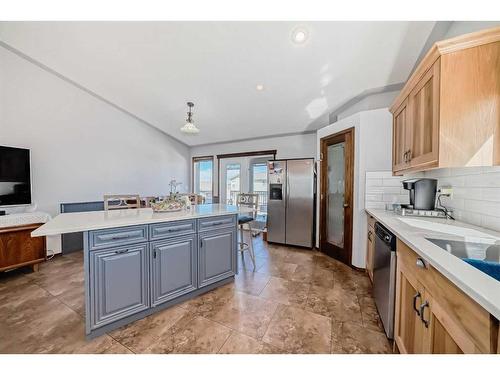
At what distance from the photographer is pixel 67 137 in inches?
132

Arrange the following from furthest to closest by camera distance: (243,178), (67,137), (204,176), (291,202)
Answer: (204,176), (243,178), (291,202), (67,137)

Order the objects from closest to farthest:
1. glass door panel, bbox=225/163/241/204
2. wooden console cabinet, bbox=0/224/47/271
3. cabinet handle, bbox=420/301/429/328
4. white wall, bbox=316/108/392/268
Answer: cabinet handle, bbox=420/301/429/328, wooden console cabinet, bbox=0/224/47/271, white wall, bbox=316/108/392/268, glass door panel, bbox=225/163/241/204

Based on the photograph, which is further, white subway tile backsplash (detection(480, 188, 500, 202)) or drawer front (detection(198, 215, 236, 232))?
drawer front (detection(198, 215, 236, 232))

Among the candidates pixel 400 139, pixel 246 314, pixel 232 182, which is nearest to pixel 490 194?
pixel 400 139

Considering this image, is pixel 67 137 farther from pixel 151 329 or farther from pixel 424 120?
pixel 424 120

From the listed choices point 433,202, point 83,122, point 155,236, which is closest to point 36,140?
point 83,122

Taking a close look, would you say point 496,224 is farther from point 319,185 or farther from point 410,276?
point 319,185

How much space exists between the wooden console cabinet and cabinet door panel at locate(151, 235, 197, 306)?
220cm

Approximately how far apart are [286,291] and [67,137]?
4341 mm

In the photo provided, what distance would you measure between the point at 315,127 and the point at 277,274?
3.08 meters

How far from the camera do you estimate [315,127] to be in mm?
4102

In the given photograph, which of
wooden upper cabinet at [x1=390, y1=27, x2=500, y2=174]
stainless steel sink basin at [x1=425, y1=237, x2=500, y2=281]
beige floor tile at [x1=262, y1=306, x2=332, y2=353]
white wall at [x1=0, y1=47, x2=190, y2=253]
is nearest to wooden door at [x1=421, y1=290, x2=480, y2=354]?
stainless steel sink basin at [x1=425, y1=237, x2=500, y2=281]

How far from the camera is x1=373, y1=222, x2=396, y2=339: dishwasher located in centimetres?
139

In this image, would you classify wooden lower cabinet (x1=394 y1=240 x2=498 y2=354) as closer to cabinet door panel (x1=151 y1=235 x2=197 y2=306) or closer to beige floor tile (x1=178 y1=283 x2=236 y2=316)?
beige floor tile (x1=178 y1=283 x2=236 y2=316)
